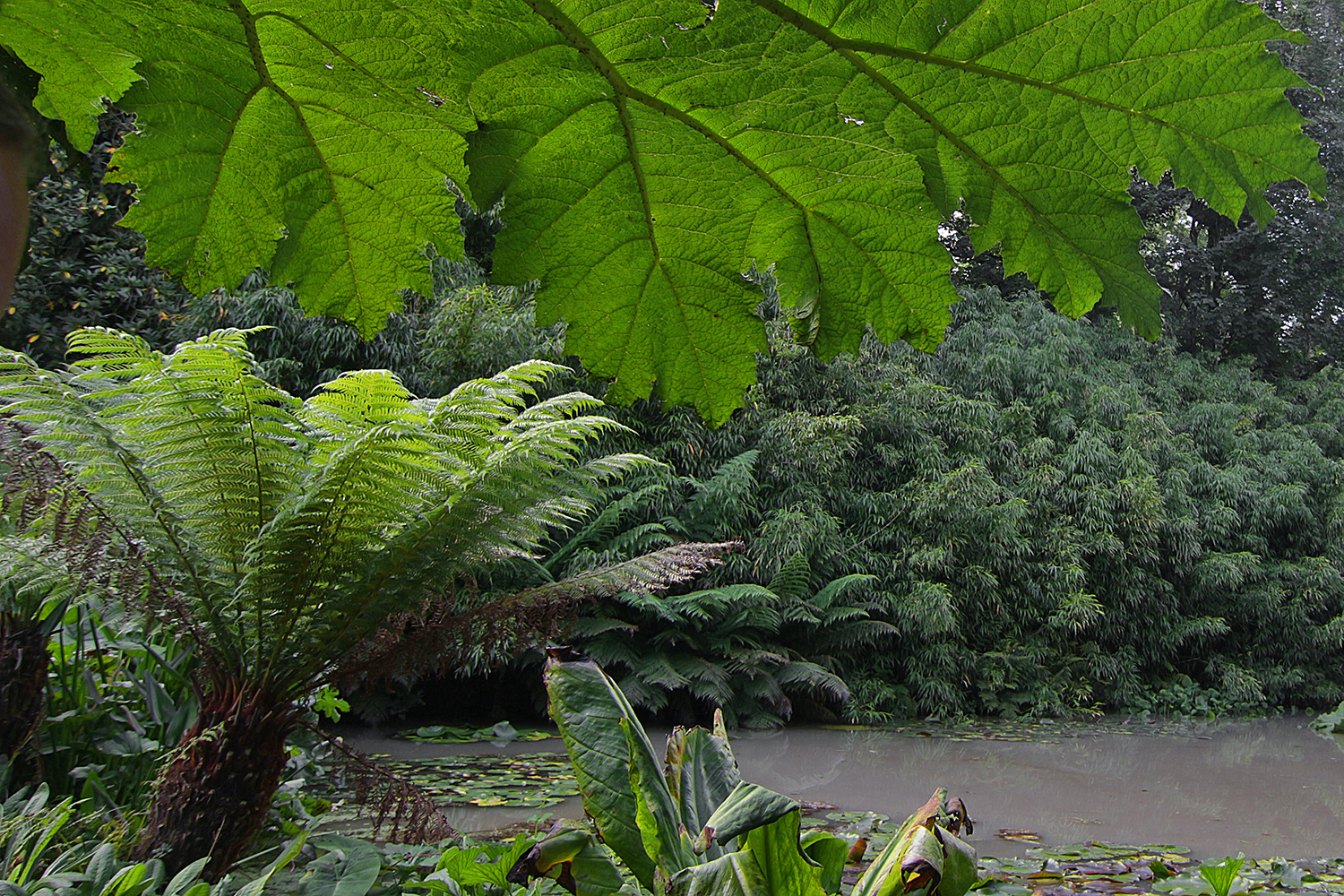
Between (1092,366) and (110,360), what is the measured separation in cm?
763

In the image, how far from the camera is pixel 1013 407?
664 centimetres

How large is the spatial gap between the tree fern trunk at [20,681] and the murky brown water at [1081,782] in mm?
1375

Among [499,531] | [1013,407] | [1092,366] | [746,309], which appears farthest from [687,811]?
[1092,366]

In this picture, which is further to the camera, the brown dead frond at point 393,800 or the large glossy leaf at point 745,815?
the brown dead frond at point 393,800

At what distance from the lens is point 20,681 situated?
1698 mm

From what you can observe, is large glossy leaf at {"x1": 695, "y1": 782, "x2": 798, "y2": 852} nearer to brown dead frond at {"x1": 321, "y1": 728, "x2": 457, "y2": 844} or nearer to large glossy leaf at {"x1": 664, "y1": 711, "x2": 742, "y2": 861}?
large glossy leaf at {"x1": 664, "y1": 711, "x2": 742, "y2": 861}

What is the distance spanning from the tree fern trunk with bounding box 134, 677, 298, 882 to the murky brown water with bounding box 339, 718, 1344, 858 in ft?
3.86

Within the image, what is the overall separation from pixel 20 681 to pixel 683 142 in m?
1.91

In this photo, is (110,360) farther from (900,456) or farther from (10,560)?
(900,456)

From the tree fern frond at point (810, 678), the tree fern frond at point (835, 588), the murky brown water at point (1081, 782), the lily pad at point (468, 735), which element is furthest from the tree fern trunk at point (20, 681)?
the tree fern frond at point (835, 588)

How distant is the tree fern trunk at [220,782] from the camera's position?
1620 mm

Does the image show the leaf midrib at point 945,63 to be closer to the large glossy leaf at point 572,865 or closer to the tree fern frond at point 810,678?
the large glossy leaf at point 572,865

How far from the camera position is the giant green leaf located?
36 centimetres

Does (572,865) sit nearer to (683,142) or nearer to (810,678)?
(683,142)
